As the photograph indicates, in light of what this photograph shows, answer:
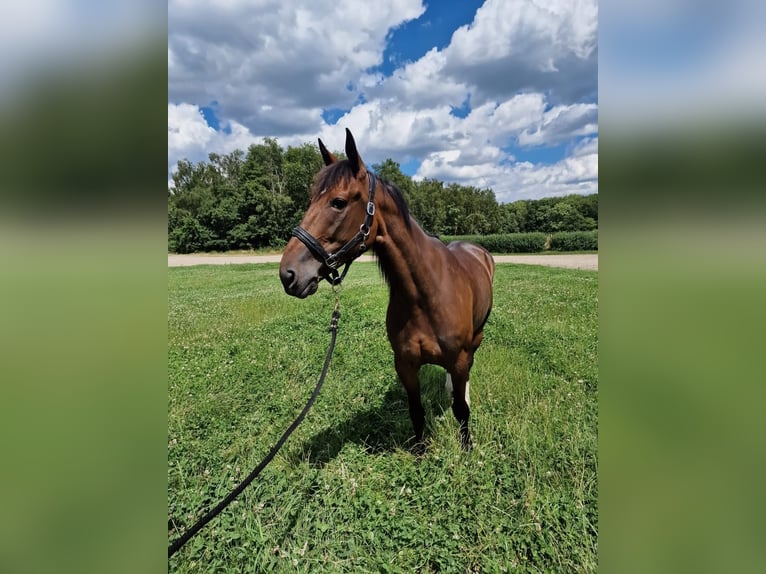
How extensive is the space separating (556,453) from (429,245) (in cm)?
214

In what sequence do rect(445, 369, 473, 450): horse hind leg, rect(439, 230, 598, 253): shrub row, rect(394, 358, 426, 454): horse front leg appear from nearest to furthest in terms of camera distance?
rect(394, 358, 426, 454): horse front leg → rect(445, 369, 473, 450): horse hind leg → rect(439, 230, 598, 253): shrub row

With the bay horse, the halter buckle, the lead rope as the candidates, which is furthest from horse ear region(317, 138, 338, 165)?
the lead rope

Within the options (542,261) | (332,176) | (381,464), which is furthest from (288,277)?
(542,261)

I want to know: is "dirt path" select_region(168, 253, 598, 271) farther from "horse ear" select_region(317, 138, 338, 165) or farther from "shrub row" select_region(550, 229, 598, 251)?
"horse ear" select_region(317, 138, 338, 165)

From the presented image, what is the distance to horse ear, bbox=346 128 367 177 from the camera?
2105 mm

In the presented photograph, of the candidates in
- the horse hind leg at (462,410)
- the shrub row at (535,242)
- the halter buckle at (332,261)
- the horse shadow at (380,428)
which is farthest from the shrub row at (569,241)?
the halter buckle at (332,261)

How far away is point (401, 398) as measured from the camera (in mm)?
4062

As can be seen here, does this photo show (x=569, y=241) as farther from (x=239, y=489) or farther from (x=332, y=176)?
(x=239, y=489)

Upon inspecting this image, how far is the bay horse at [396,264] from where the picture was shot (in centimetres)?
204

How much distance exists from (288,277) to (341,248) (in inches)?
15.3

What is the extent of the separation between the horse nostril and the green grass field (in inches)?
69.0

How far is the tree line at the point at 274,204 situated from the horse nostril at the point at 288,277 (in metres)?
25.3

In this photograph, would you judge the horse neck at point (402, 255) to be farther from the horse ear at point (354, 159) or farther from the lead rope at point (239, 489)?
the lead rope at point (239, 489)
